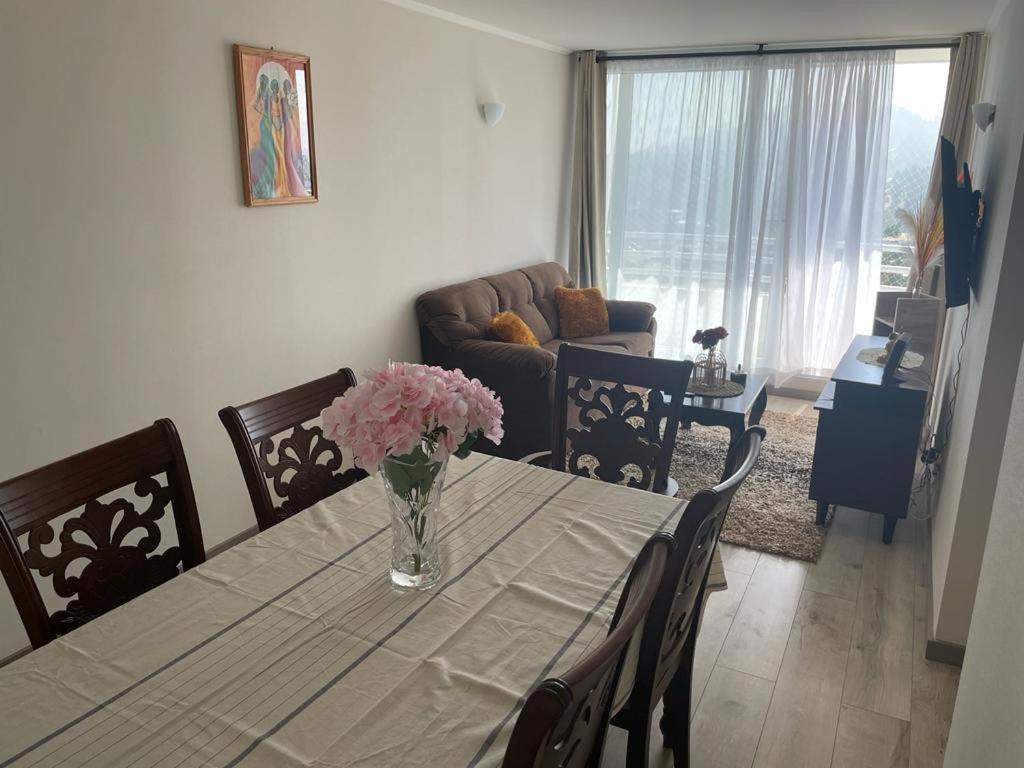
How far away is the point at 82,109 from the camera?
2.52 metres

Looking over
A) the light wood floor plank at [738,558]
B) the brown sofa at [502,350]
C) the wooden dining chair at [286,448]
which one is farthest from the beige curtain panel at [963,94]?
the wooden dining chair at [286,448]

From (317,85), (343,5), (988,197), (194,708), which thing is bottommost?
(194,708)

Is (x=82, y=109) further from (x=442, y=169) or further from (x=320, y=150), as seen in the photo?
(x=442, y=169)

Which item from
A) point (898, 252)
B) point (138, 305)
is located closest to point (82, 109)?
point (138, 305)

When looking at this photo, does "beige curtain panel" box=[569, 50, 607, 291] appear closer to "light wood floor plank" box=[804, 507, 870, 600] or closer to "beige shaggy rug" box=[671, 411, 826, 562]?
"beige shaggy rug" box=[671, 411, 826, 562]

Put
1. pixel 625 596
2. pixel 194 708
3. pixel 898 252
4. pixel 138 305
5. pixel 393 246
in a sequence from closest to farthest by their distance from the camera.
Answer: pixel 625 596, pixel 194 708, pixel 138 305, pixel 393 246, pixel 898 252

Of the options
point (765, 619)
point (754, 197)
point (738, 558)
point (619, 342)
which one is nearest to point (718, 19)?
point (754, 197)

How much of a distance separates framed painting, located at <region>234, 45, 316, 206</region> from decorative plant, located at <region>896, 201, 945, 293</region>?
3.50 m

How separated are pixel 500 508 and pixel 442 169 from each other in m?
3.09

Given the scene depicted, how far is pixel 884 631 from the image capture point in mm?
2812

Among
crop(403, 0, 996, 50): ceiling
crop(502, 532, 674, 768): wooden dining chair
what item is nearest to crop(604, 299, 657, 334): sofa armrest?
crop(403, 0, 996, 50): ceiling

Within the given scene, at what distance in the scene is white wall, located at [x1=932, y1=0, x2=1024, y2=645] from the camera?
7.68 feet

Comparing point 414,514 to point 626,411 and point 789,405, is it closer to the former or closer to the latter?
point 626,411

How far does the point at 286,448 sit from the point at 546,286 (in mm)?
3717
